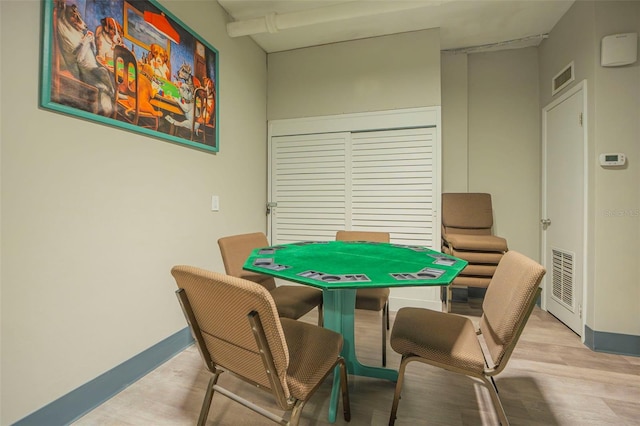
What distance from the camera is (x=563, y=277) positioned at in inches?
104

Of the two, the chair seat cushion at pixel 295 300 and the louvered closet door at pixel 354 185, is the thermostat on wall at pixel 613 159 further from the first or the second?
the chair seat cushion at pixel 295 300

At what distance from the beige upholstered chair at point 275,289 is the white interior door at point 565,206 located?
225cm

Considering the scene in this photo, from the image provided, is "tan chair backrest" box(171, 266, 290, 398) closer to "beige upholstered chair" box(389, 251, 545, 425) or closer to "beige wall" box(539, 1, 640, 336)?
"beige upholstered chair" box(389, 251, 545, 425)

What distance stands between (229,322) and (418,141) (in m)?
2.63

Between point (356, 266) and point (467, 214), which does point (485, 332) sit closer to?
point (356, 266)

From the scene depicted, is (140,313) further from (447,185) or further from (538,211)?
(538,211)

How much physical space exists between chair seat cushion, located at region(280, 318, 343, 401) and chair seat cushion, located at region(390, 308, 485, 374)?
1.05 feet

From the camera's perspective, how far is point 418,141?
294cm

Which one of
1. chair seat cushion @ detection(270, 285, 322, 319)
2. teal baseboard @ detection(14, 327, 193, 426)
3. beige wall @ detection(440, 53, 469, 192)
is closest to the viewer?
teal baseboard @ detection(14, 327, 193, 426)

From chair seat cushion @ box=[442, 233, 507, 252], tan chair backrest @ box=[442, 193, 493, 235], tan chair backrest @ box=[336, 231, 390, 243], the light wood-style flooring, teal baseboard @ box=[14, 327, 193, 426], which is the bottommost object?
the light wood-style flooring

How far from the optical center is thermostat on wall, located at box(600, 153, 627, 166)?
2.10 m

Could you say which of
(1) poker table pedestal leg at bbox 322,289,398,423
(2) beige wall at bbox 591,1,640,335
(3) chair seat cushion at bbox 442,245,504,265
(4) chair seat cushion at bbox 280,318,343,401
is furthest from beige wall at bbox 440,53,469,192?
(4) chair seat cushion at bbox 280,318,343,401

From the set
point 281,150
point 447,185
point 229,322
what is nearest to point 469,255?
point 447,185

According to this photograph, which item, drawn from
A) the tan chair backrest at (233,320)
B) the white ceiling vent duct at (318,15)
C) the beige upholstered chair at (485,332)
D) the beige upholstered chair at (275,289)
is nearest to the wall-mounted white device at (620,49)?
the white ceiling vent duct at (318,15)
